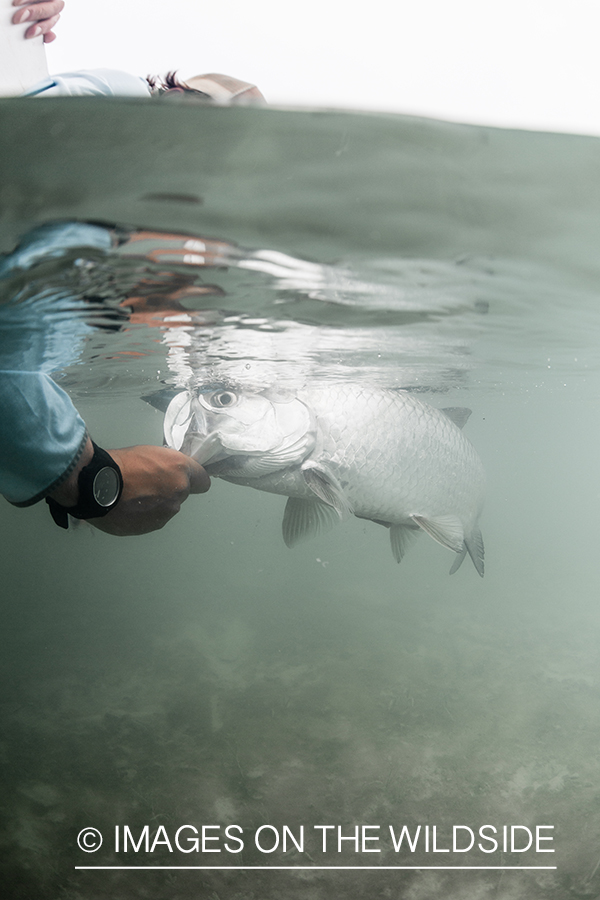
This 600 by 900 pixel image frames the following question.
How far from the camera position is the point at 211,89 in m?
2.88

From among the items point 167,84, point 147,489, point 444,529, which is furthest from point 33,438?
point 444,529

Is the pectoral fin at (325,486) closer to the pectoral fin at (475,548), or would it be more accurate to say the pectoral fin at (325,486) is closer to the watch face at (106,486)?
the watch face at (106,486)

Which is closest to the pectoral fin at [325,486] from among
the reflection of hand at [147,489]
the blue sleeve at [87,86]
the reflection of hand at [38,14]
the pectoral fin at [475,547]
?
the reflection of hand at [147,489]

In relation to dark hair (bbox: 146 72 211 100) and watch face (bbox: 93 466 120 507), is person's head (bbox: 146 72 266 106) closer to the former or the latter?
dark hair (bbox: 146 72 211 100)

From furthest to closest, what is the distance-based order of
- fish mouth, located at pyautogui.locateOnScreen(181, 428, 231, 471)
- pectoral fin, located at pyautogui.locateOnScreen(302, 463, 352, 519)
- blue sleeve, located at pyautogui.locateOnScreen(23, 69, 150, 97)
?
1. pectoral fin, located at pyautogui.locateOnScreen(302, 463, 352, 519)
2. fish mouth, located at pyautogui.locateOnScreen(181, 428, 231, 471)
3. blue sleeve, located at pyautogui.locateOnScreen(23, 69, 150, 97)

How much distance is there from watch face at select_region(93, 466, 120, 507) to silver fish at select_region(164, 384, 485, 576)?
942 millimetres

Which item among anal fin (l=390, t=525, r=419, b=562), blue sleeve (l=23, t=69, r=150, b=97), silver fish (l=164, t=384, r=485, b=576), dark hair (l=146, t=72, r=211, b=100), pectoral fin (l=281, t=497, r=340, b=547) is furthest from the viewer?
anal fin (l=390, t=525, r=419, b=562)

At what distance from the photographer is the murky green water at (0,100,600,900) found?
3.31m

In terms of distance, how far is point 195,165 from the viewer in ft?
10.6

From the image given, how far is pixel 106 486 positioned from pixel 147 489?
0.24m

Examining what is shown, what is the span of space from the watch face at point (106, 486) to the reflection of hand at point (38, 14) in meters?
2.58

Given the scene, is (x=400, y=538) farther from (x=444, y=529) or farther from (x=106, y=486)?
(x=106, y=486)

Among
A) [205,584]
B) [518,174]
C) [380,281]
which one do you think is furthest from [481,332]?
[205,584]

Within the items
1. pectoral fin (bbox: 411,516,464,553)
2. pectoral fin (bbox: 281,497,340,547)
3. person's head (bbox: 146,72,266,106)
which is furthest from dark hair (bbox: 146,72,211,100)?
pectoral fin (bbox: 411,516,464,553)
